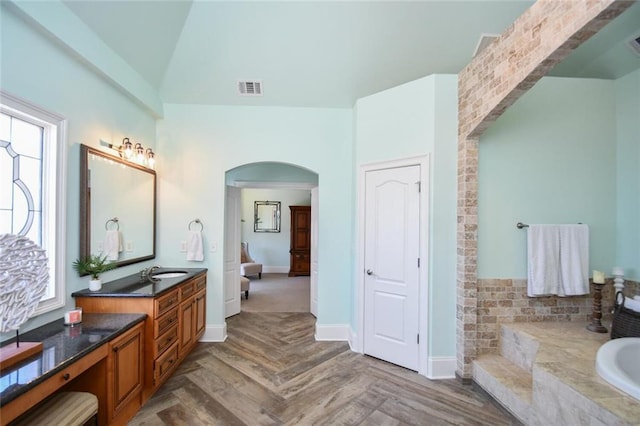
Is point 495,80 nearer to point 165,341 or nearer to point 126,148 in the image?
point 126,148

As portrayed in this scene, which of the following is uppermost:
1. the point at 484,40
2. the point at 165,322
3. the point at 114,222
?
the point at 484,40

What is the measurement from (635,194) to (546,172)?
855 mm

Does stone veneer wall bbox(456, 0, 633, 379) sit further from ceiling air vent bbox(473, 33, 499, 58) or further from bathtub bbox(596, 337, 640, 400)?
bathtub bbox(596, 337, 640, 400)

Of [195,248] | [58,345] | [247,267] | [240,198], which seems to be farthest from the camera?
[247,267]

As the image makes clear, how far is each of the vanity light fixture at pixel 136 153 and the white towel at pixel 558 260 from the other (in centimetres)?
410

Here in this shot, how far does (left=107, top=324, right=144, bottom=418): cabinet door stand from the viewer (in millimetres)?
1889

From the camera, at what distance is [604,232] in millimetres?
2877

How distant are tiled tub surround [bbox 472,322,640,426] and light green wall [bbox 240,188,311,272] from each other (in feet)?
21.0

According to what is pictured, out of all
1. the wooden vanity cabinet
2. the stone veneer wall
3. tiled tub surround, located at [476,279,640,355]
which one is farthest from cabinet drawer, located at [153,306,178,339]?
tiled tub surround, located at [476,279,640,355]

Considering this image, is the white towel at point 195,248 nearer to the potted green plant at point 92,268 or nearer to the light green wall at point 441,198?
the potted green plant at point 92,268

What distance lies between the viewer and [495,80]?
2330mm

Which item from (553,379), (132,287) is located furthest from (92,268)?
(553,379)

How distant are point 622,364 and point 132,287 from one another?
3.91m

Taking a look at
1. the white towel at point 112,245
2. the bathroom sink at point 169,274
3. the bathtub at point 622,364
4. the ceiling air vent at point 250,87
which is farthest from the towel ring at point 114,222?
the bathtub at point 622,364
